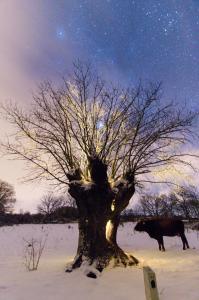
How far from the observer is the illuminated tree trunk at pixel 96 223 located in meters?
12.8

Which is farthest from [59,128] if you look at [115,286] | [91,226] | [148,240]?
[148,240]

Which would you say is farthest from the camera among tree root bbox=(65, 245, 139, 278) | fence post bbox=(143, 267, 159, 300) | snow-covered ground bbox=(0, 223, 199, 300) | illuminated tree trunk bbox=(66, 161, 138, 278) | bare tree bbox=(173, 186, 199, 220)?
bare tree bbox=(173, 186, 199, 220)

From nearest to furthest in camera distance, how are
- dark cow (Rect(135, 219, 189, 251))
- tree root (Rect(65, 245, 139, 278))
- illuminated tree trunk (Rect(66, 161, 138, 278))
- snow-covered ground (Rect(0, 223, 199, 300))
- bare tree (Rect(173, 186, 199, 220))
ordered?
snow-covered ground (Rect(0, 223, 199, 300))
tree root (Rect(65, 245, 139, 278))
illuminated tree trunk (Rect(66, 161, 138, 278))
dark cow (Rect(135, 219, 189, 251))
bare tree (Rect(173, 186, 199, 220))

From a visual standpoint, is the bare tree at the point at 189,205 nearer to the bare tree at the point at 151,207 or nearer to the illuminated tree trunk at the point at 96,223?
the bare tree at the point at 151,207

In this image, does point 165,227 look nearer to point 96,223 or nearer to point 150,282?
point 96,223

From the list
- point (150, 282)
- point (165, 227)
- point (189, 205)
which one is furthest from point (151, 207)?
point (150, 282)

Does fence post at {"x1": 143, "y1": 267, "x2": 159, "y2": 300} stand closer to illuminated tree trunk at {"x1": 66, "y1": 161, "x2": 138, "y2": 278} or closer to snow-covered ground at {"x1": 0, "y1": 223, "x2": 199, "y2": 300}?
snow-covered ground at {"x1": 0, "y1": 223, "x2": 199, "y2": 300}

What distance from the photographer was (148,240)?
2448cm

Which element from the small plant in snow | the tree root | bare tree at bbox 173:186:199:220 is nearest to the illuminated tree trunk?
the tree root

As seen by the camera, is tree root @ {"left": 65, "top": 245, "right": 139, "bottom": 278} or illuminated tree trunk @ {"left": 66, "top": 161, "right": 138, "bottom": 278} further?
illuminated tree trunk @ {"left": 66, "top": 161, "right": 138, "bottom": 278}

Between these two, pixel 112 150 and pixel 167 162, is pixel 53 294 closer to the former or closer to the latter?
pixel 112 150

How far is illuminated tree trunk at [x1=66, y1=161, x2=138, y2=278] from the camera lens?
42.0 feet

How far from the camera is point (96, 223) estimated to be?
13266 millimetres

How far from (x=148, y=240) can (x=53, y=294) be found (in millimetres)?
15894
